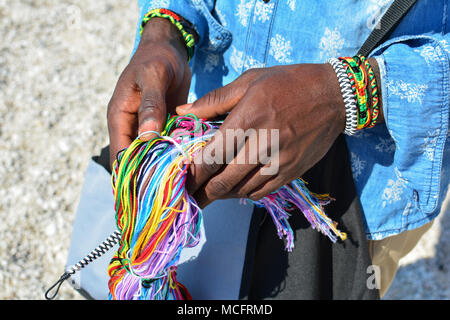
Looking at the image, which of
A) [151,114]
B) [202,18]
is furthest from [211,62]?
[151,114]

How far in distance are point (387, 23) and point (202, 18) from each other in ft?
1.74

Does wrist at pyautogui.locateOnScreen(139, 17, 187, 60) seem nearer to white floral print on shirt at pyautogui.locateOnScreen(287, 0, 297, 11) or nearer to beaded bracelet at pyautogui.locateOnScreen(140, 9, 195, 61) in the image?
beaded bracelet at pyautogui.locateOnScreen(140, 9, 195, 61)

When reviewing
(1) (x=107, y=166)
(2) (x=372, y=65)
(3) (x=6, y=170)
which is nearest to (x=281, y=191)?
(2) (x=372, y=65)

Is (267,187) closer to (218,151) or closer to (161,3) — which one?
(218,151)

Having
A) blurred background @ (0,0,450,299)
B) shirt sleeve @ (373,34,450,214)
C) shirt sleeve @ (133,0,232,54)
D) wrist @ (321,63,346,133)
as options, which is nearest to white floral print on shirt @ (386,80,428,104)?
shirt sleeve @ (373,34,450,214)

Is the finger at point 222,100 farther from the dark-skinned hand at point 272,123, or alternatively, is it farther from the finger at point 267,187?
the finger at point 267,187

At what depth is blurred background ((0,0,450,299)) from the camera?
6.96ft

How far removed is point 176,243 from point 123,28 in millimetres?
2613

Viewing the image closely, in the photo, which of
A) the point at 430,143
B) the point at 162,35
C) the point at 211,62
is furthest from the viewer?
the point at 211,62

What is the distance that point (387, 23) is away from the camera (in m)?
0.88

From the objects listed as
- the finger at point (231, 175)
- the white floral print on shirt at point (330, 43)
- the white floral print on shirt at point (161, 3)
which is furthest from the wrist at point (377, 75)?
the white floral print on shirt at point (161, 3)

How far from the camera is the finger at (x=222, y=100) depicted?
854mm

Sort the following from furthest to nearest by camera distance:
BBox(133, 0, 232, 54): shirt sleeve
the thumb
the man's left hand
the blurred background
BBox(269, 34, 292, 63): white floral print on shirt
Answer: the blurred background, BBox(133, 0, 232, 54): shirt sleeve, BBox(269, 34, 292, 63): white floral print on shirt, the thumb, the man's left hand

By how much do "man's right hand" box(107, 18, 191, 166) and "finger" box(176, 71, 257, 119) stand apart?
0.08m
